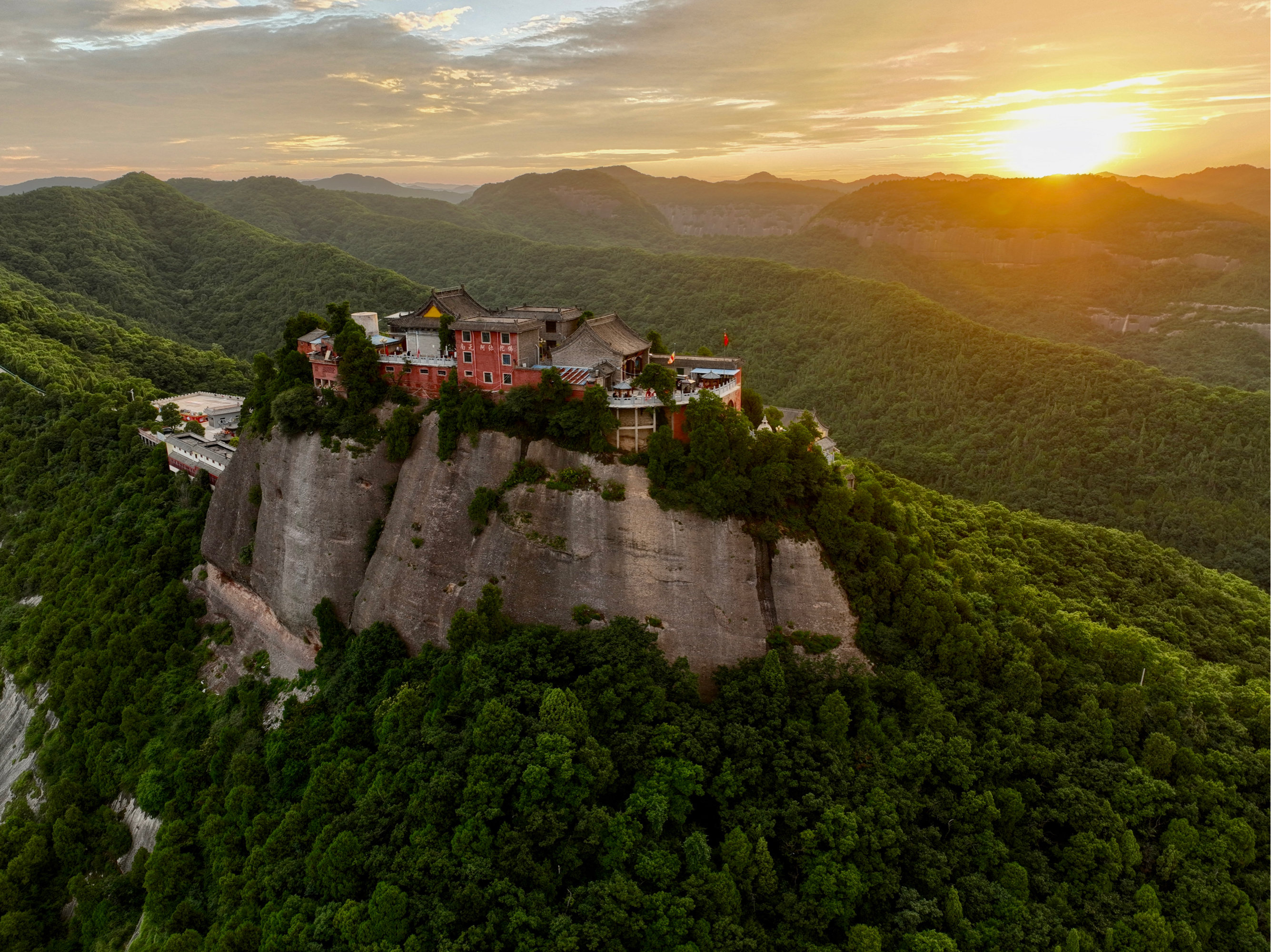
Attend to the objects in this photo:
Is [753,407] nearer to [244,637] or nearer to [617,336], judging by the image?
[617,336]

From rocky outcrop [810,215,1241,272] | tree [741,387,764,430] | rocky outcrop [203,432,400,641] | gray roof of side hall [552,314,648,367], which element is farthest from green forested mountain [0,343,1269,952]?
rocky outcrop [810,215,1241,272]

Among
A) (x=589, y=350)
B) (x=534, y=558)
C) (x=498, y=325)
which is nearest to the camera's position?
(x=534, y=558)

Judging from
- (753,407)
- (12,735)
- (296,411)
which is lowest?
(12,735)

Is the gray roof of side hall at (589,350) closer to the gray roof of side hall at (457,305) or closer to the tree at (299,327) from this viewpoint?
the gray roof of side hall at (457,305)

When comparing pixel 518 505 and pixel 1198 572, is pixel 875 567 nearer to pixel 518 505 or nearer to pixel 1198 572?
pixel 518 505

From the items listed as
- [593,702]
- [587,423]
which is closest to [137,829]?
[593,702]
